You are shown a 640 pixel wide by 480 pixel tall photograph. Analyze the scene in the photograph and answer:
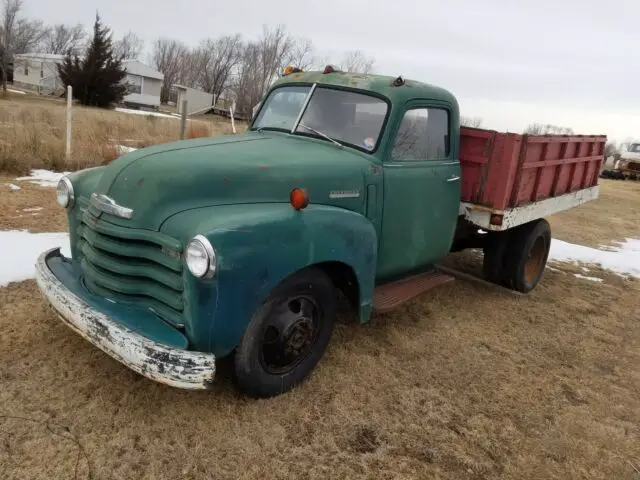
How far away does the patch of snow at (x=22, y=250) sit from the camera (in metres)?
4.18

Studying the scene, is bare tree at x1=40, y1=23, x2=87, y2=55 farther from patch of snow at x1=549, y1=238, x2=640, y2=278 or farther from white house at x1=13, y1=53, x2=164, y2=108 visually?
patch of snow at x1=549, y1=238, x2=640, y2=278

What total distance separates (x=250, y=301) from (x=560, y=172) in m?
4.12

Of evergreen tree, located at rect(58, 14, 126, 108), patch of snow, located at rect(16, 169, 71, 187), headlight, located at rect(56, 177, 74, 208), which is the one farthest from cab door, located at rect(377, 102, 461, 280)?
evergreen tree, located at rect(58, 14, 126, 108)

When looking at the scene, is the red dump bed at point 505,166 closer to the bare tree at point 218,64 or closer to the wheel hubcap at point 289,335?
the wheel hubcap at point 289,335

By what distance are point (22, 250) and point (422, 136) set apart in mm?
3732

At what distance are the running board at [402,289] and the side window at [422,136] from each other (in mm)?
995

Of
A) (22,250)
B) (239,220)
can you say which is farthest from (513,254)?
(22,250)

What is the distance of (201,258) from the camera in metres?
2.32

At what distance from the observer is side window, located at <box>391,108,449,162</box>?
3758mm

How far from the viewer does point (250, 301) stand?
2.54m

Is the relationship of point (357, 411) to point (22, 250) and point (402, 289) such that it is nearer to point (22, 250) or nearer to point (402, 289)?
point (402, 289)

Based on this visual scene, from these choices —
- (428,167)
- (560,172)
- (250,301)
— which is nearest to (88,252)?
(250,301)

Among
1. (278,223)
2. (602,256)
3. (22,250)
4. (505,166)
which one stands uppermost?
(505,166)

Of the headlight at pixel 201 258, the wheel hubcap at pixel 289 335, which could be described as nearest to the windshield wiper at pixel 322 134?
the wheel hubcap at pixel 289 335
